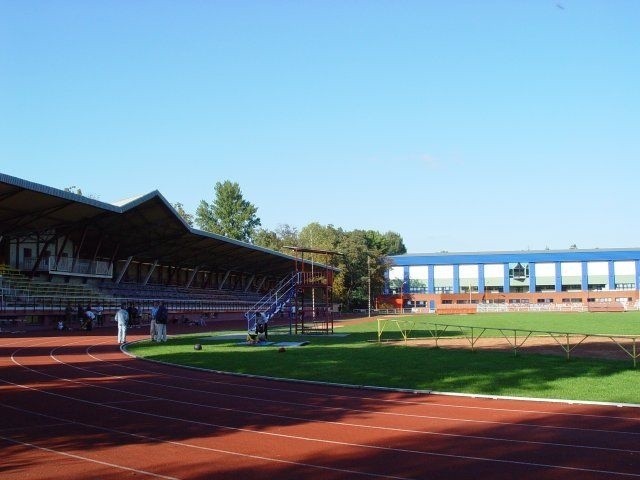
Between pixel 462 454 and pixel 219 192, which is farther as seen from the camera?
pixel 219 192

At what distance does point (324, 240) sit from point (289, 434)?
4046 inches

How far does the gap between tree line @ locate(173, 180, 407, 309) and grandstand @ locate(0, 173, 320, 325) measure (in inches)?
1007

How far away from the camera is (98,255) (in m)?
59.5

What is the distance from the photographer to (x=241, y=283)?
321 ft

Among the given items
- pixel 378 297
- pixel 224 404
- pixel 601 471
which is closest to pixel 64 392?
pixel 224 404

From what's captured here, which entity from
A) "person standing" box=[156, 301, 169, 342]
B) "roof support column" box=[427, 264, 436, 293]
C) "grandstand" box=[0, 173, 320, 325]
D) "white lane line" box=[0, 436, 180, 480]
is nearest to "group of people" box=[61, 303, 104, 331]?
"grandstand" box=[0, 173, 320, 325]

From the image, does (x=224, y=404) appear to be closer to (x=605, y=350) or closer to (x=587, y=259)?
(x=605, y=350)

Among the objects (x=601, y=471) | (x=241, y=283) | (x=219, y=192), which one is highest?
(x=219, y=192)

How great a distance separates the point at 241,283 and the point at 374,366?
255 ft

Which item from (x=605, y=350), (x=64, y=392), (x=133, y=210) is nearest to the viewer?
(x=64, y=392)

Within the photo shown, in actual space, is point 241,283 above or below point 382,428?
above

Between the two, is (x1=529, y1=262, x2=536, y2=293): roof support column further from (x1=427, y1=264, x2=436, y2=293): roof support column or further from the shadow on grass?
the shadow on grass

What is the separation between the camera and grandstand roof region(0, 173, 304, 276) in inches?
1705

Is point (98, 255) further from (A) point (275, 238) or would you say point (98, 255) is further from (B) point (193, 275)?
(A) point (275, 238)
